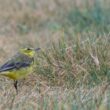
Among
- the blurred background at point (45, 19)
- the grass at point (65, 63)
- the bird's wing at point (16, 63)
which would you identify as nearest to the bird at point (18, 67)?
the bird's wing at point (16, 63)

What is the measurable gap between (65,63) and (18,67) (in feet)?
2.47

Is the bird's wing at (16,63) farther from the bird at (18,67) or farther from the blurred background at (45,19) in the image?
the blurred background at (45,19)

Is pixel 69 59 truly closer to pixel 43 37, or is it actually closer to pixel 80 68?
pixel 80 68

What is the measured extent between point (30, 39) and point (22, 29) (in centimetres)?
147

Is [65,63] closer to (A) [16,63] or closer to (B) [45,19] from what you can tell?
(A) [16,63]

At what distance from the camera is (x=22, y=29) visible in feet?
43.6

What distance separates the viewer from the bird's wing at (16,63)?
8368 millimetres

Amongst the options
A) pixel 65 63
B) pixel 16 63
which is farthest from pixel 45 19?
pixel 16 63

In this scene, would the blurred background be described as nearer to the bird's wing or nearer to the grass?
the grass

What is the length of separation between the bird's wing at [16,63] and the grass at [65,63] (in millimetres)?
260

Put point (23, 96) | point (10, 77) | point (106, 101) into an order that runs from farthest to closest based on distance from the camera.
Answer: point (10, 77), point (23, 96), point (106, 101)

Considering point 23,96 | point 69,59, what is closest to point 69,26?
point 69,59

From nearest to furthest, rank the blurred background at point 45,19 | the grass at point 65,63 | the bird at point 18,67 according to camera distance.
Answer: the grass at point 65,63
the bird at point 18,67
the blurred background at point 45,19

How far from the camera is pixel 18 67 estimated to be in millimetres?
8492
